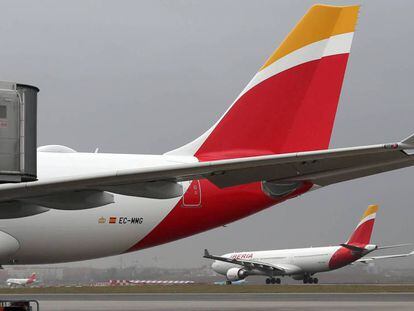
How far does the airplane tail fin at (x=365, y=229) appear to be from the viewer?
62.7 m

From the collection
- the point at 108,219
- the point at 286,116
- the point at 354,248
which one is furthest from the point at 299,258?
the point at 108,219

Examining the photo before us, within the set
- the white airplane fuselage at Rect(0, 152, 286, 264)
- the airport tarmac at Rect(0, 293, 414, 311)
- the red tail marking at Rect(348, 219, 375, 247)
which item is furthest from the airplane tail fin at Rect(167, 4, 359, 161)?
the red tail marking at Rect(348, 219, 375, 247)

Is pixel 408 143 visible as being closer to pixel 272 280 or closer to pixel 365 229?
pixel 365 229

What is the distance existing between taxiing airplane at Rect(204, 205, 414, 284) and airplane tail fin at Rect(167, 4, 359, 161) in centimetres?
4481

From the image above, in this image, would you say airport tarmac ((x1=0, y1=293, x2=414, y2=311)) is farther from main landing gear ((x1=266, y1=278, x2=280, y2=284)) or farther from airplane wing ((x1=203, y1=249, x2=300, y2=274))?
main landing gear ((x1=266, y1=278, x2=280, y2=284))

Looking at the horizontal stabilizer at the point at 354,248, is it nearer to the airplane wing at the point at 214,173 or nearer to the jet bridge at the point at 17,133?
the airplane wing at the point at 214,173

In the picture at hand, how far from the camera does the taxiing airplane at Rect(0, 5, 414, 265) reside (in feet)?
52.6

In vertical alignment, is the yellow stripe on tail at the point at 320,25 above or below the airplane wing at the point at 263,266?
below

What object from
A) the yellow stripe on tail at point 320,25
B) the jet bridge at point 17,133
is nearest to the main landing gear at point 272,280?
the yellow stripe on tail at point 320,25

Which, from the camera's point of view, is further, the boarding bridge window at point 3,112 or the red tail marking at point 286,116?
the red tail marking at point 286,116

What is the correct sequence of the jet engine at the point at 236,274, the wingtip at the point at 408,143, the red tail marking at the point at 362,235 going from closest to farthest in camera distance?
the wingtip at the point at 408,143 < the red tail marking at the point at 362,235 < the jet engine at the point at 236,274

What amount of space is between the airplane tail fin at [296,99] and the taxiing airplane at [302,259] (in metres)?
44.8

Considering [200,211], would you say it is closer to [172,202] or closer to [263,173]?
[172,202]

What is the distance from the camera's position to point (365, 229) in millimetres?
63188
